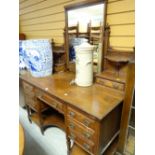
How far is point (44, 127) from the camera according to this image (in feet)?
6.46

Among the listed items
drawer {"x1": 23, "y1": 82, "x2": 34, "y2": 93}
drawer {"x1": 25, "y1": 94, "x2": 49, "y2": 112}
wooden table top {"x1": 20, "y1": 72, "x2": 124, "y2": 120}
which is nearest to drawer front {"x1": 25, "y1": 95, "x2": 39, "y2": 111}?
drawer {"x1": 25, "y1": 94, "x2": 49, "y2": 112}

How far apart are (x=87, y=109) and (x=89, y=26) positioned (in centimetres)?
96

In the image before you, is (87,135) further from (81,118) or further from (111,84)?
(111,84)

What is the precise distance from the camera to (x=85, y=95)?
130 centimetres

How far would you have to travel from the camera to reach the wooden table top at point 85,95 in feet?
3.57

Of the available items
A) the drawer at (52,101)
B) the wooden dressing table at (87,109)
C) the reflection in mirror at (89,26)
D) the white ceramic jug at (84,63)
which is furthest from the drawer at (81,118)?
the reflection in mirror at (89,26)

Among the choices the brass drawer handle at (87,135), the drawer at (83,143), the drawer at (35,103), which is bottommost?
the drawer at (83,143)

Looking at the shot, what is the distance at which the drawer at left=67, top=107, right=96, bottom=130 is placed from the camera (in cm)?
108

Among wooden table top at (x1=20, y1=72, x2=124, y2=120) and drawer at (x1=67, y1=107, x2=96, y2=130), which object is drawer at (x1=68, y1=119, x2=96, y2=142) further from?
wooden table top at (x1=20, y1=72, x2=124, y2=120)

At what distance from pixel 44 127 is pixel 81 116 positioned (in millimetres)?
1042

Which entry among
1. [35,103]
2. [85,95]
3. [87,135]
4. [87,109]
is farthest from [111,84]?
[35,103]

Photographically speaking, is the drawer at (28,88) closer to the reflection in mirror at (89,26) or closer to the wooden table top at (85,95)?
the wooden table top at (85,95)

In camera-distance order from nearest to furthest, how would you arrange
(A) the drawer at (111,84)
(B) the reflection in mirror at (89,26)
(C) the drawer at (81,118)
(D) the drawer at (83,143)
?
(C) the drawer at (81,118)
(D) the drawer at (83,143)
(A) the drawer at (111,84)
(B) the reflection in mirror at (89,26)

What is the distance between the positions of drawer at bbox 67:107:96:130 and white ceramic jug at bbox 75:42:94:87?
356 mm
